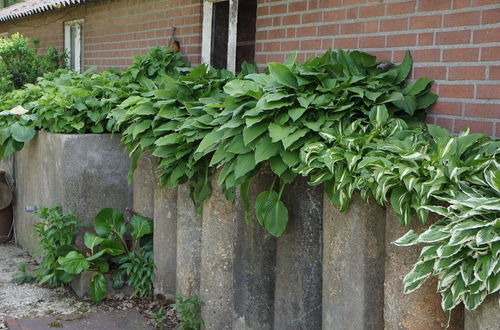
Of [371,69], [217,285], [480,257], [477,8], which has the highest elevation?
[477,8]

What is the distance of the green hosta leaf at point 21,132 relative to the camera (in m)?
6.18

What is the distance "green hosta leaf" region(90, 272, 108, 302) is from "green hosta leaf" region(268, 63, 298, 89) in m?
2.28

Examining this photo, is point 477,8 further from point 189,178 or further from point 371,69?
point 189,178

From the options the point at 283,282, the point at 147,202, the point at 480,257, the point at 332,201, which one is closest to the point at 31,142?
the point at 147,202

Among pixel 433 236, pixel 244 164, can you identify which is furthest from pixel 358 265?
pixel 244 164

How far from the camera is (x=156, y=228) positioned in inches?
206

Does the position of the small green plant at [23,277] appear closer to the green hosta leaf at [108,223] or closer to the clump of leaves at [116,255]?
the clump of leaves at [116,255]

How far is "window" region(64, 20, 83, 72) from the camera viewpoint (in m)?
9.69

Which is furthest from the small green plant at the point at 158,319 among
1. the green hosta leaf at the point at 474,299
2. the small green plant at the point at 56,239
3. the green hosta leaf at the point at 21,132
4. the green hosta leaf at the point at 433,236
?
the green hosta leaf at the point at 474,299

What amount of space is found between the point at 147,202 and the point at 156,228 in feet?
1.16

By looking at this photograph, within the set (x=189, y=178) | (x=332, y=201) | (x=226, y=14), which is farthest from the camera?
(x=226, y=14)

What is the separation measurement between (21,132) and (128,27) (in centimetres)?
223

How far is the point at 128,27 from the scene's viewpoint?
26.1 feet

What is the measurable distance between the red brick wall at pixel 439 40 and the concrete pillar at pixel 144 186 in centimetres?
144
